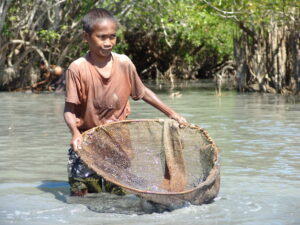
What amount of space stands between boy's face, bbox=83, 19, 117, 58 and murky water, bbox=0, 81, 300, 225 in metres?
0.97

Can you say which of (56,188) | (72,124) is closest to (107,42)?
(72,124)

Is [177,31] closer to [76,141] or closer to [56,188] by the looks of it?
[56,188]

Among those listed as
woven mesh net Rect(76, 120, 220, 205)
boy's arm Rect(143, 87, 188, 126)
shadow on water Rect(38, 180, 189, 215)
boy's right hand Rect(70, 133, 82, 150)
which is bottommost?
shadow on water Rect(38, 180, 189, 215)

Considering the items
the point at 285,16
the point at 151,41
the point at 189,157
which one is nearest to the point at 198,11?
the point at 285,16

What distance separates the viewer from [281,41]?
18000mm

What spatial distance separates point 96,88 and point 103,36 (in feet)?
1.12

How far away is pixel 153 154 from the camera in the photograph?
18.7ft

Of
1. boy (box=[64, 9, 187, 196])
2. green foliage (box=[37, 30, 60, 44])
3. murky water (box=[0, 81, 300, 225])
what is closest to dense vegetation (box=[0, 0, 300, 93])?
green foliage (box=[37, 30, 60, 44])

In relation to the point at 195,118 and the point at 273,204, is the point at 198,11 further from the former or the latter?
the point at 273,204

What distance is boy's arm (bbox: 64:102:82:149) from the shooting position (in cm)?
505

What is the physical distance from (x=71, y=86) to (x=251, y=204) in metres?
1.42

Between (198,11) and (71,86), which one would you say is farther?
(198,11)

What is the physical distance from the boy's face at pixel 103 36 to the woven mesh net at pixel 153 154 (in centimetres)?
49

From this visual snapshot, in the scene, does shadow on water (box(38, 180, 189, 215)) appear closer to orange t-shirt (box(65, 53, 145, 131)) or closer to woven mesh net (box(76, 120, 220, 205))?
woven mesh net (box(76, 120, 220, 205))
